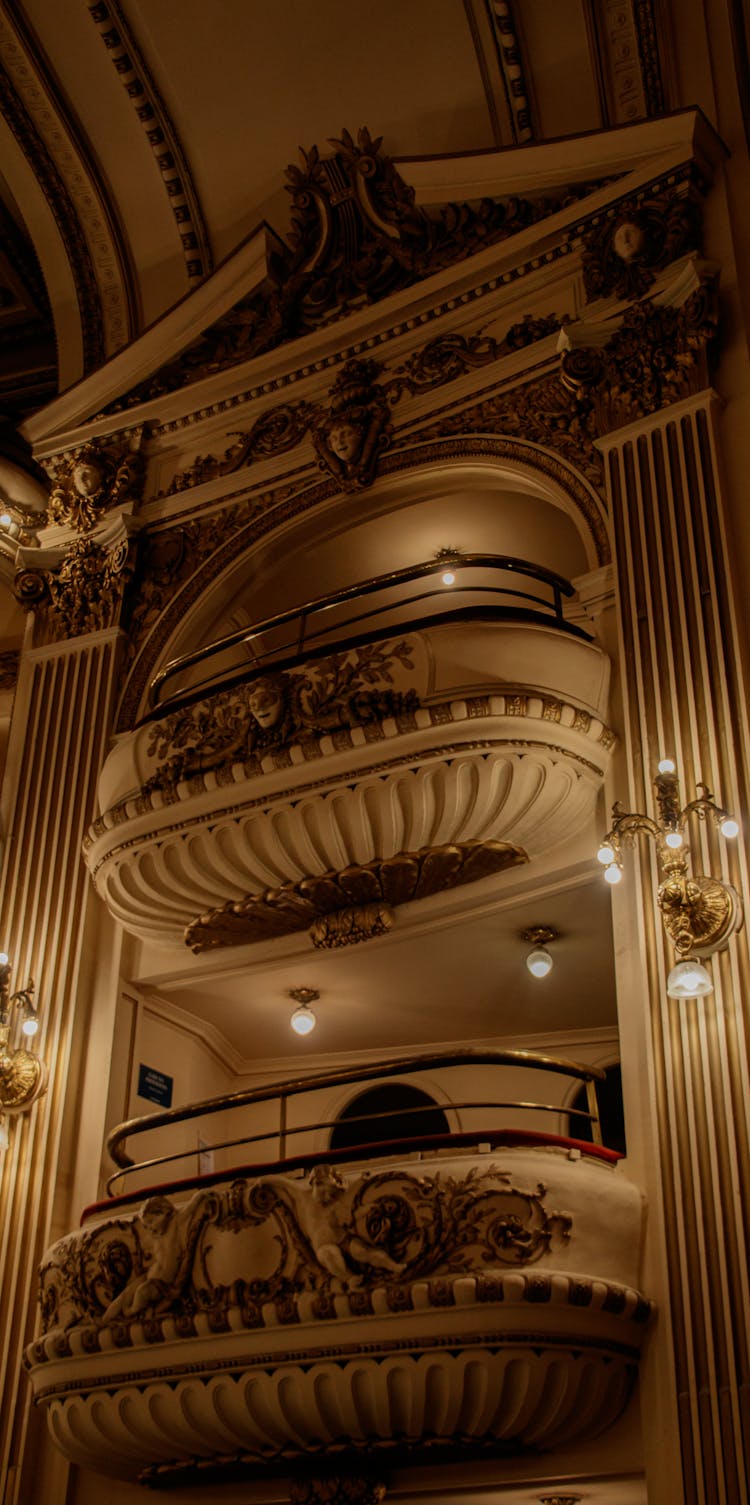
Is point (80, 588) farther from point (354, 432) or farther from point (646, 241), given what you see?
point (646, 241)

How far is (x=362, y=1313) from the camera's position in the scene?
6.44m

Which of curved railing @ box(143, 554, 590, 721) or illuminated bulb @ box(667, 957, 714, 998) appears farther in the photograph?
curved railing @ box(143, 554, 590, 721)

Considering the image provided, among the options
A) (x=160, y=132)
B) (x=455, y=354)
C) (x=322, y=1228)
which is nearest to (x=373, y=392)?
(x=455, y=354)

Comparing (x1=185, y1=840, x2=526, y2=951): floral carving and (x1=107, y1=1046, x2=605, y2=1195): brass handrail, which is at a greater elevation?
(x1=185, y1=840, x2=526, y2=951): floral carving

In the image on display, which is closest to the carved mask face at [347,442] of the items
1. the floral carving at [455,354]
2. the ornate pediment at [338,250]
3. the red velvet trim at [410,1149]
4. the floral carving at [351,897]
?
the floral carving at [455,354]

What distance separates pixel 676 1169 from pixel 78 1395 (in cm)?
287

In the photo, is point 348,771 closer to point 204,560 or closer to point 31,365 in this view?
point 204,560

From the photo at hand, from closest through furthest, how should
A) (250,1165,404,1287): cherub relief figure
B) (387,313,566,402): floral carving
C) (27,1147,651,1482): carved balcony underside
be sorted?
(27,1147,651,1482): carved balcony underside → (250,1165,404,1287): cherub relief figure → (387,313,566,402): floral carving

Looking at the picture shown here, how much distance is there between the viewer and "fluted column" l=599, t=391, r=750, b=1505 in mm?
6086

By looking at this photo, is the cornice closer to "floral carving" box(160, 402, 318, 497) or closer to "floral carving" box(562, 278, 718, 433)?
"floral carving" box(160, 402, 318, 497)

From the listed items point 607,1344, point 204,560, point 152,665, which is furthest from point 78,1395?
point 204,560

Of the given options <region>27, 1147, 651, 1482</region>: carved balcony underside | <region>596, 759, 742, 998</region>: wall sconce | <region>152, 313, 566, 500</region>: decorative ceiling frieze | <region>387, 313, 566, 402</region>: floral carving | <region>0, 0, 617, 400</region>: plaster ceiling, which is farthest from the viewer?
<region>0, 0, 617, 400</region>: plaster ceiling

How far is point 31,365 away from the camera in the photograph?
41.4ft

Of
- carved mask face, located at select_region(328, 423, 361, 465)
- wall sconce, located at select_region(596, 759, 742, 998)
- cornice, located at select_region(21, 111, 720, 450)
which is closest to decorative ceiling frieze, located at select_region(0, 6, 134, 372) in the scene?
cornice, located at select_region(21, 111, 720, 450)
